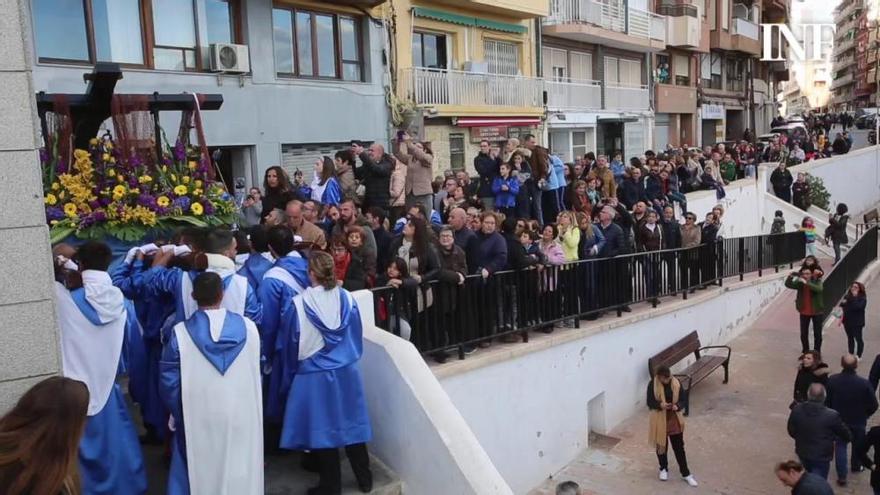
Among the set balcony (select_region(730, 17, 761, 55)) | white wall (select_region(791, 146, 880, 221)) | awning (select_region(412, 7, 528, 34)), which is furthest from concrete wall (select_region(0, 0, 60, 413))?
balcony (select_region(730, 17, 761, 55))

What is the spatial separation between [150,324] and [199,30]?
966cm

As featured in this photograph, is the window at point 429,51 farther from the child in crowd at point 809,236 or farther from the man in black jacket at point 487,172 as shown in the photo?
the child in crowd at point 809,236

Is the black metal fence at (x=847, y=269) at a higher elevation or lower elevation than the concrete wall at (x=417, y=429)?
lower

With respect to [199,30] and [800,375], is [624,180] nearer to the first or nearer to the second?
[800,375]

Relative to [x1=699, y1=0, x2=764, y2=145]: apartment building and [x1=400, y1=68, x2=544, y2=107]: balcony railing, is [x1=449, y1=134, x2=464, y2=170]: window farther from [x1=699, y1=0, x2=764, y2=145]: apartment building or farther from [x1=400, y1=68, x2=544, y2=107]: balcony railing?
[x1=699, y1=0, x2=764, y2=145]: apartment building

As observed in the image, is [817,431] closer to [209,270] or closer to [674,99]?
[209,270]

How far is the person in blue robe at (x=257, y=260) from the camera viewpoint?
18.1 feet

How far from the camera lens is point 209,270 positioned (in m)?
4.92

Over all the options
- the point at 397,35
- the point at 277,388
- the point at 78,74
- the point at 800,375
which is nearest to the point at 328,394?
the point at 277,388

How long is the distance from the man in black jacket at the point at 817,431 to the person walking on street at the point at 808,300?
5.43m

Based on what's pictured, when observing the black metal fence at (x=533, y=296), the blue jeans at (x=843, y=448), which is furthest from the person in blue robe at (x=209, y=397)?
the blue jeans at (x=843, y=448)

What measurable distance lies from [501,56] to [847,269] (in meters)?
10.6

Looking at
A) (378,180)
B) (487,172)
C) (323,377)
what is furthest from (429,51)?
(323,377)

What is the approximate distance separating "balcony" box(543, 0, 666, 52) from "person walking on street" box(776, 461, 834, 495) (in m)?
18.9
